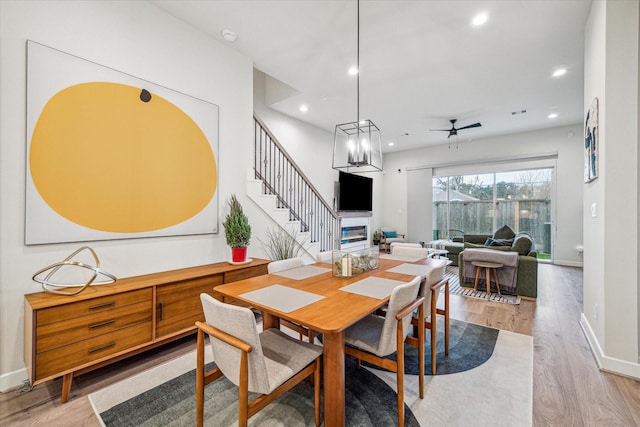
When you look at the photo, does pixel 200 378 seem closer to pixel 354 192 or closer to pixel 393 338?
pixel 393 338

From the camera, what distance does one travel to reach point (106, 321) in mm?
2006

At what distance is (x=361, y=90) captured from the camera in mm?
4488

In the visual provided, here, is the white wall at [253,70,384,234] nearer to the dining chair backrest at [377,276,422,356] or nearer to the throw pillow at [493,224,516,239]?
the throw pillow at [493,224,516,239]

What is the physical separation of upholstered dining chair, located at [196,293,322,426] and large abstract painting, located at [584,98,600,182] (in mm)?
2919

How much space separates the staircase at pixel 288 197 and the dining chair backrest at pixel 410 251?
1488mm

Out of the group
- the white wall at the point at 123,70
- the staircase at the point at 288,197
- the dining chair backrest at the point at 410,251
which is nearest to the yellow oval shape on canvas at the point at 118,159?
the white wall at the point at 123,70

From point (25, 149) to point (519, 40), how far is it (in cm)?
483

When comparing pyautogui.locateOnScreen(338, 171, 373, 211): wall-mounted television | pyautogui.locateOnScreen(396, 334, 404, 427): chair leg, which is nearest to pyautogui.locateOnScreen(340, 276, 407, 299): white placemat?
pyautogui.locateOnScreen(396, 334, 404, 427): chair leg

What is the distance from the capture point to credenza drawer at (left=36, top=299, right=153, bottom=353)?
1751 millimetres

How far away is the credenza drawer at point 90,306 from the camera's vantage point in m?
1.75

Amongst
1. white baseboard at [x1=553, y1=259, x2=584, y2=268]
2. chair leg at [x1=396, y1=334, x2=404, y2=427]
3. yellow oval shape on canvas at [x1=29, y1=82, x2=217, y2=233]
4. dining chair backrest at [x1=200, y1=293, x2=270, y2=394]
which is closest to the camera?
dining chair backrest at [x1=200, y1=293, x2=270, y2=394]

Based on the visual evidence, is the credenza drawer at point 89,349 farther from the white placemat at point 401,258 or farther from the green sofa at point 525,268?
the green sofa at point 525,268

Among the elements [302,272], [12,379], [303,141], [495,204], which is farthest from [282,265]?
[495,204]

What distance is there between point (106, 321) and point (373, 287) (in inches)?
76.3
